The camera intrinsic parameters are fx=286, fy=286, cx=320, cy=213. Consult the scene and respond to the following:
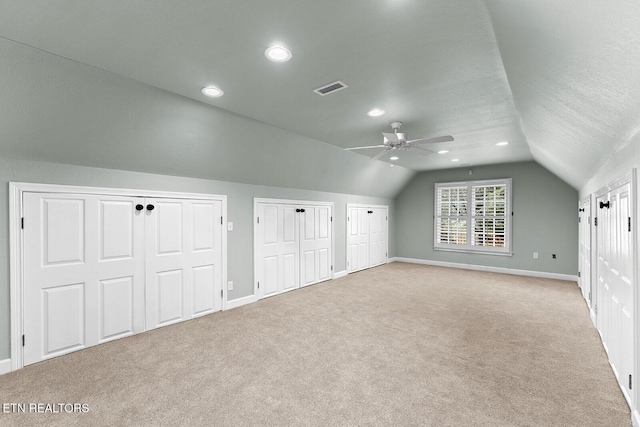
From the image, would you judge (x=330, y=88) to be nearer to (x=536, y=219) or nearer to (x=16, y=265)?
(x=16, y=265)

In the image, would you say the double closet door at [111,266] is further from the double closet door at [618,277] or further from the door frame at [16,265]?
the double closet door at [618,277]

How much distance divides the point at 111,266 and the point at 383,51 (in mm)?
3621

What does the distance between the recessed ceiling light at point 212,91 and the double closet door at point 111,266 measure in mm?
1669

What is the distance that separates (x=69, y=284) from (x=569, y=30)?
4.45 metres

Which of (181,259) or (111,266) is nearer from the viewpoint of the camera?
(111,266)


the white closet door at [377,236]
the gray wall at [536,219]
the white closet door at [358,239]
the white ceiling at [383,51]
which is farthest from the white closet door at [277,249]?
the gray wall at [536,219]

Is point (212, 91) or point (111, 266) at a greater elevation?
point (212, 91)

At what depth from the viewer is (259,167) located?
454 centimetres

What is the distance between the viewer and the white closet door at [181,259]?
3691 millimetres

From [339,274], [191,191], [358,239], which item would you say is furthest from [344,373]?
[358,239]

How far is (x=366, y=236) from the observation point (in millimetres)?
7566

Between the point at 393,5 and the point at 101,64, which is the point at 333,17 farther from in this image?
the point at 101,64

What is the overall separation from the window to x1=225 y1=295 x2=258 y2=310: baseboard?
213 inches

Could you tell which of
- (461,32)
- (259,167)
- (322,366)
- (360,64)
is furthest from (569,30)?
(259,167)
